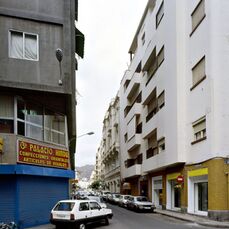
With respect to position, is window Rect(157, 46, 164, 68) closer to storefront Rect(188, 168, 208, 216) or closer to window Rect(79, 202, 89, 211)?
storefront Rect(188, 168, 208, 216)

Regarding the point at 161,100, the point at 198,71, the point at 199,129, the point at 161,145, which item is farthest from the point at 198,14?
the point at 161,145

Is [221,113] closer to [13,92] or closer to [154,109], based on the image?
[13,92]

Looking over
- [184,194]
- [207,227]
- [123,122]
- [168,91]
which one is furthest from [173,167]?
[123,122]

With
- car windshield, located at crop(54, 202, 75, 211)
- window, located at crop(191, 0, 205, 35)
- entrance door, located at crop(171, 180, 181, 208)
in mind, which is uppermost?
window, located at crop(191, 0, 205, 35)

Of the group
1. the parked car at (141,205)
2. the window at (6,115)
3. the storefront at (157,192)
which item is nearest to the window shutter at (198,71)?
the parked car at (141,205)

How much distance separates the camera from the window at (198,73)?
88.0 ft

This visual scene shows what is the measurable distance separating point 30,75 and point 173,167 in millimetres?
17168

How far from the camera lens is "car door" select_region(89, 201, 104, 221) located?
20.1 metres

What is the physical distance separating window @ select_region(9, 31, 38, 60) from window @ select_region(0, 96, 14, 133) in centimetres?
216

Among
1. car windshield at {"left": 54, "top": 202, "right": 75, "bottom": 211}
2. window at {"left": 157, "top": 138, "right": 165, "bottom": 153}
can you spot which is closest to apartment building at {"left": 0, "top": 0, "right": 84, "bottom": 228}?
Answer: car windshield at {"left": 54, "top": 202, "right": 75, "bottom": 211}

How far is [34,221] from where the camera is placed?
19.2 meters

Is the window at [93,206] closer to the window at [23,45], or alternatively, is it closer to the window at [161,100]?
the window at [23,45]

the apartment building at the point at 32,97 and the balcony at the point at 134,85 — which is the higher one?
the balcony at the point at 134,85

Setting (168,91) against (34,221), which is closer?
(34,221)
